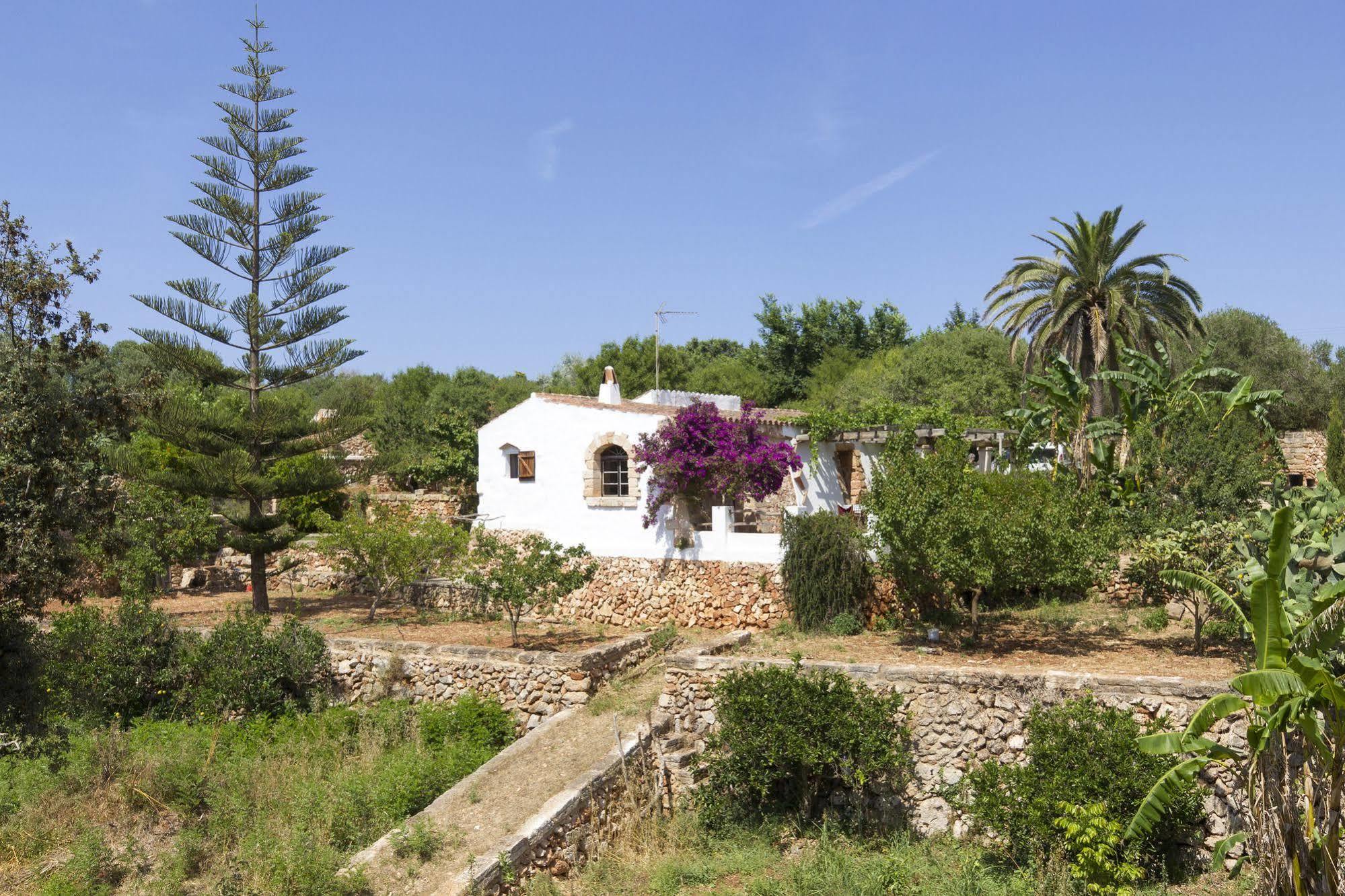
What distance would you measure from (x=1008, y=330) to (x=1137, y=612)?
911cm

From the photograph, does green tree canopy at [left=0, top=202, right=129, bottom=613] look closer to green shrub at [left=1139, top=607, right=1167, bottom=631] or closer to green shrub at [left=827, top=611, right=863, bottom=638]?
green shrub at [left=827, top=611, right=863, bottom=638]

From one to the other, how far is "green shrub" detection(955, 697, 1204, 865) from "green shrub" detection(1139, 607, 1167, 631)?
13.3 feet

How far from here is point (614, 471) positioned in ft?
55.8

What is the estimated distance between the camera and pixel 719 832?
9844 millimetres

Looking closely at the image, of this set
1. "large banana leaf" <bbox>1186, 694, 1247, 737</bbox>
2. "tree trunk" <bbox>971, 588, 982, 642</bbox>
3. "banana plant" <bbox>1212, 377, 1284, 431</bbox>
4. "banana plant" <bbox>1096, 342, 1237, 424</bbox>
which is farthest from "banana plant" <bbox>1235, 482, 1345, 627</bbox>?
"banana plant" <bbox>1096, 342, 1237, 424</bbox>

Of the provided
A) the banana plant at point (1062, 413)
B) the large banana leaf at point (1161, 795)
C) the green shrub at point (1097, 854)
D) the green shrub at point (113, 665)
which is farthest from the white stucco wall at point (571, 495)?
the large banana leaf at point (1161, 795)

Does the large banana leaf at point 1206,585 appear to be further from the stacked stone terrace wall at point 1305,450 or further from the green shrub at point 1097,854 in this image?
the stacked stone terrace wall at point 1305,450

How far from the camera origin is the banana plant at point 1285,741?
6.88m

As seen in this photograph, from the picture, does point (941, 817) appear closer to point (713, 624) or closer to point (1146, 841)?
point (1146, 841)

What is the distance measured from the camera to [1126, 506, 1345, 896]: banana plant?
688 centimetres

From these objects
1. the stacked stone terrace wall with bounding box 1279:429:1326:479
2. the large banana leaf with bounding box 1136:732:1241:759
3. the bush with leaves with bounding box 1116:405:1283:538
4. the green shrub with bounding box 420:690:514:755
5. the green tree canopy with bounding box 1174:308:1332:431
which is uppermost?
the green tree canopy with bounding box 1174:308:1332:431

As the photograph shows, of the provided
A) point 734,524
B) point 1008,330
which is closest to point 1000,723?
point 734,524

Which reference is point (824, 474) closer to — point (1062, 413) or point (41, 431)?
point (1062, 413)

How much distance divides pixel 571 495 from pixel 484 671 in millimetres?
4939
